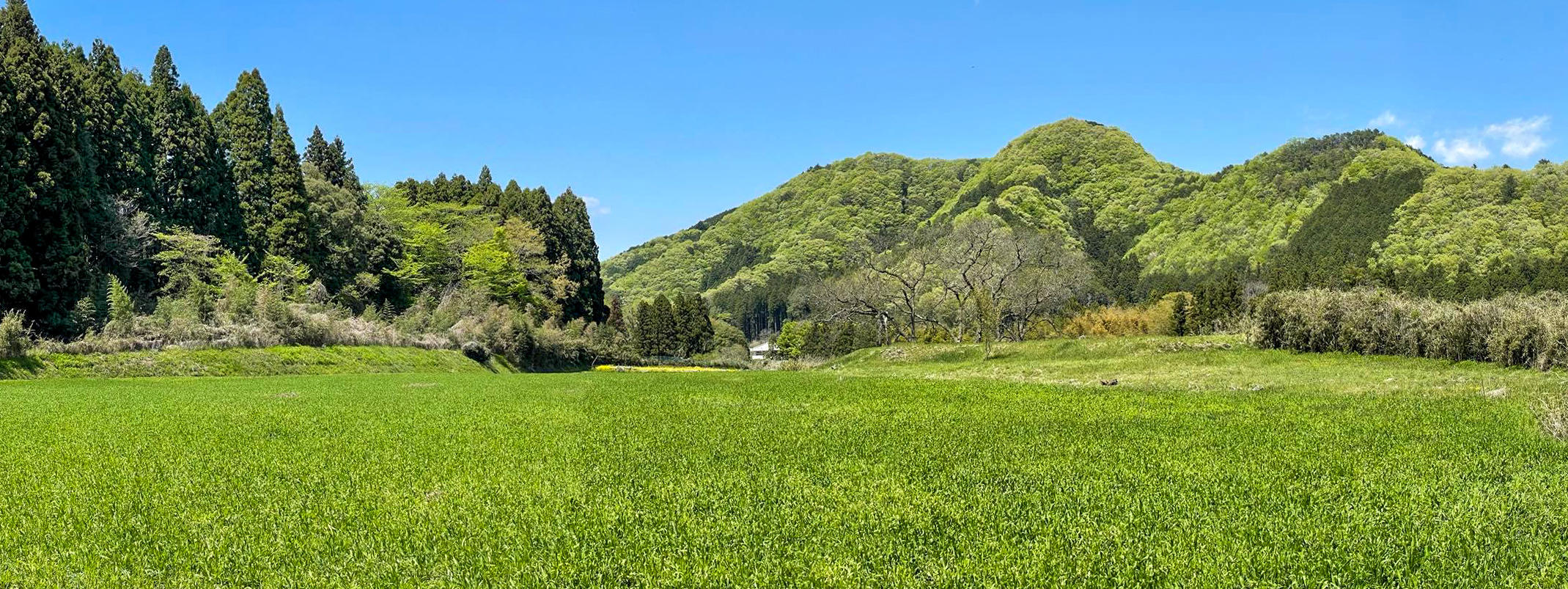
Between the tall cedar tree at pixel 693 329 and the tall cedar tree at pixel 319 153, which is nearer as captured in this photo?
the tall cedar tree at pixel 319 153

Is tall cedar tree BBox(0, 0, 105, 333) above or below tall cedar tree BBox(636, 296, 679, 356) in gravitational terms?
above

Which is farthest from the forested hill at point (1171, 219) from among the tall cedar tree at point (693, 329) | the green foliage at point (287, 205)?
the green foliage at point (287, 205)

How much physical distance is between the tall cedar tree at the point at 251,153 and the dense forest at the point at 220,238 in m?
0.09

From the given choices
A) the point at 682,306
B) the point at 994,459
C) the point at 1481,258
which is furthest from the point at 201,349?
the point at 1481,258

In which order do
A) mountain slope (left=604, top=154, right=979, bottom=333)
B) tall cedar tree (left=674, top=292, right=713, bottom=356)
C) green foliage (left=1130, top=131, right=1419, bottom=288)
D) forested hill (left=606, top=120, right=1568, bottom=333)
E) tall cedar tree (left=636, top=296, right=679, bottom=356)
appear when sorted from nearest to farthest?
forested hill (left=606, top=120, right=1568, bottom=333), tall cedar tree (left=636, top=296, right=679, bottom=356), tall cedar tree (left=674, top=292, right=713, bottom=356), green foliage (left=1130, top=131, right=1419, bottom=288), mountain slope (left=604, top=154, right=979, bottom=333)

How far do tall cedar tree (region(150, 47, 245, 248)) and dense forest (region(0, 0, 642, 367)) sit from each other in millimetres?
81

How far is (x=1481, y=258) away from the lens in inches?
3115

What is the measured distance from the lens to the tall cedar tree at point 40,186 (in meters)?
27.0

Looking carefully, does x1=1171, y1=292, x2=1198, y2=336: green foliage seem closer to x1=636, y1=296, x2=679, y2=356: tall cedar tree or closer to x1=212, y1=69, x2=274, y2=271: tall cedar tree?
x1=636, y1=296, x2=679, y2=356: tall cedar tree

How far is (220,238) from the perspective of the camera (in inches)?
1672

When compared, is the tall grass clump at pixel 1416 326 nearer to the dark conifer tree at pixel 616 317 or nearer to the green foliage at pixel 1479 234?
the green foliage at pixel 1479 234

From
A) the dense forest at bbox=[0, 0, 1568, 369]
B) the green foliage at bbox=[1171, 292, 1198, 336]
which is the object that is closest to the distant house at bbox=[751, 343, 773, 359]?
the dense forest at bbox=[0, 0, 1568, 369]

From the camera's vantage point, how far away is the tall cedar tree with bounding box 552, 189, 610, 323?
75000 millimetres

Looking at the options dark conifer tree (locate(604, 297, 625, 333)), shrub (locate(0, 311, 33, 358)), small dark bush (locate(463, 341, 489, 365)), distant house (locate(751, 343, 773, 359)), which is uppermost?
dark conifer tree (locate(604, 297, 625, 333))
